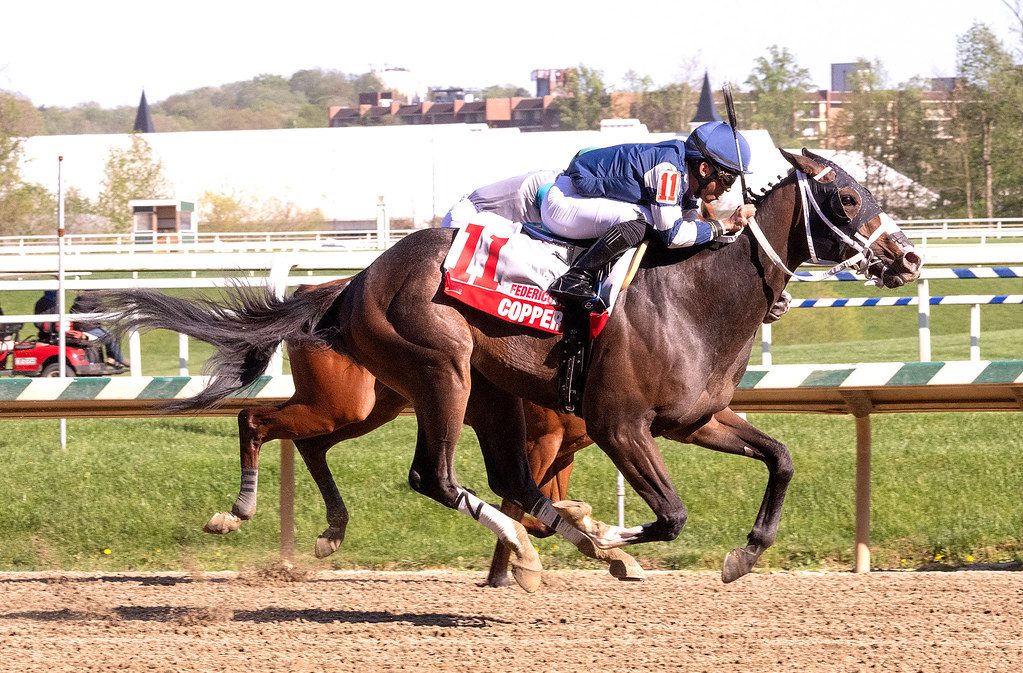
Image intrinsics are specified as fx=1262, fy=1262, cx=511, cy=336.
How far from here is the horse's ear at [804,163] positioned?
4.43m

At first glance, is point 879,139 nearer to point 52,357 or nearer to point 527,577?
point 52,357

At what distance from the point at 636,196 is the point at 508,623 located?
1.60 metres

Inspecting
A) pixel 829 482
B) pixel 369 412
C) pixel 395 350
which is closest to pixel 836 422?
pixel 829 482

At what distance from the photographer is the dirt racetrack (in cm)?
382

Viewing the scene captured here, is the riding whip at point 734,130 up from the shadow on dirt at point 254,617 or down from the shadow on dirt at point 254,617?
up

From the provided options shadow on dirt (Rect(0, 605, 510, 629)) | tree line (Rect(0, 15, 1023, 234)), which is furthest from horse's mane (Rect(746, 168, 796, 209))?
tree line (Rect(0, 15, 1023, 234))

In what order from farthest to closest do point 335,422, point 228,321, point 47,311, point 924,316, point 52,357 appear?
point 47,311 < point 52,357 < point 924,316 < point 335,422 < point 228,321

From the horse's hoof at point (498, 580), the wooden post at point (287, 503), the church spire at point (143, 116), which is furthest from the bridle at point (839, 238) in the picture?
the church spire at point (143, 116)

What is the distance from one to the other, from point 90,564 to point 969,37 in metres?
35.9

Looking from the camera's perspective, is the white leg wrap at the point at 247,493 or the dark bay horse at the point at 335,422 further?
the white leg wrap at the point at 247,493

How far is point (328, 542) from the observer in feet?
18.3

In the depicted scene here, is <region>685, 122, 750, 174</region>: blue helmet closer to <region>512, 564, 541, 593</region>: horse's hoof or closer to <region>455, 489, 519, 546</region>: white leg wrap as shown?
<region>455, 489, 519, 546</region>: white leg wrap

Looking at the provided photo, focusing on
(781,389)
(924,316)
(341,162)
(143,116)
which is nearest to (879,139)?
(341,162)

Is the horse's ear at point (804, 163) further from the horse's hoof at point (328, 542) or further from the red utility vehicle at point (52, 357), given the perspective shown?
the red utility vehicle at point (52, 357)
